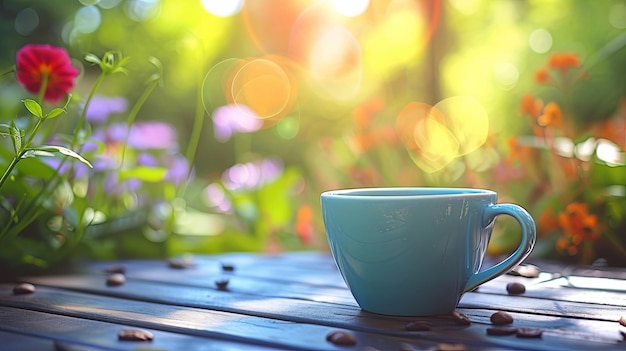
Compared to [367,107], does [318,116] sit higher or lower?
higher

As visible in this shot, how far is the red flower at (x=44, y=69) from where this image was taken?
0.88 metres

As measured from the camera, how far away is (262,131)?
173 inches

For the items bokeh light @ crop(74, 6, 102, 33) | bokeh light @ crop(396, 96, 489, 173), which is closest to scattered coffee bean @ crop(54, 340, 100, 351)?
bokeh light @ crop(396, 96, 489, 173)

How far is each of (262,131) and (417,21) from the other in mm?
1322

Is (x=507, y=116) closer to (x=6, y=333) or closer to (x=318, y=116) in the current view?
A: (x=318, y=116)

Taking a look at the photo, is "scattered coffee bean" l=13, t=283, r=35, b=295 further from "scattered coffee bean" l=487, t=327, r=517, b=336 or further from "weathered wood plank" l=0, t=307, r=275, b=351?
"scattered coffee bean" l=487, t=327, r=517, b=336

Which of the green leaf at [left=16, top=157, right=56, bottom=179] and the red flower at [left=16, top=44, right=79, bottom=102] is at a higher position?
the red flower at [left=16, top=44, right=79, bottom=102]

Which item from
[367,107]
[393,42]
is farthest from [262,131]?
[367,107]

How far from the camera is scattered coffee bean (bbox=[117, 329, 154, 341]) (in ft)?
1.99

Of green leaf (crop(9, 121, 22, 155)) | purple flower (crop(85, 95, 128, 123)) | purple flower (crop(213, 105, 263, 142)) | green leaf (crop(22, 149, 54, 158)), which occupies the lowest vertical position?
green leaf (crop(22, 149, 54, 158))

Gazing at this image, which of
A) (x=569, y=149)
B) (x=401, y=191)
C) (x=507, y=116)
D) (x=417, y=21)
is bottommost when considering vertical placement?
(x=401, y=191)

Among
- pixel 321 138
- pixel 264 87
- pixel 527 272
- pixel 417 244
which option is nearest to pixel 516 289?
pixel 527 272

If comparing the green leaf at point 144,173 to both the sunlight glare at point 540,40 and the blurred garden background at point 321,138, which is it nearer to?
the blurred garden background at point 321,138

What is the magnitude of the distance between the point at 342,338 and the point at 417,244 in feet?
0.43
